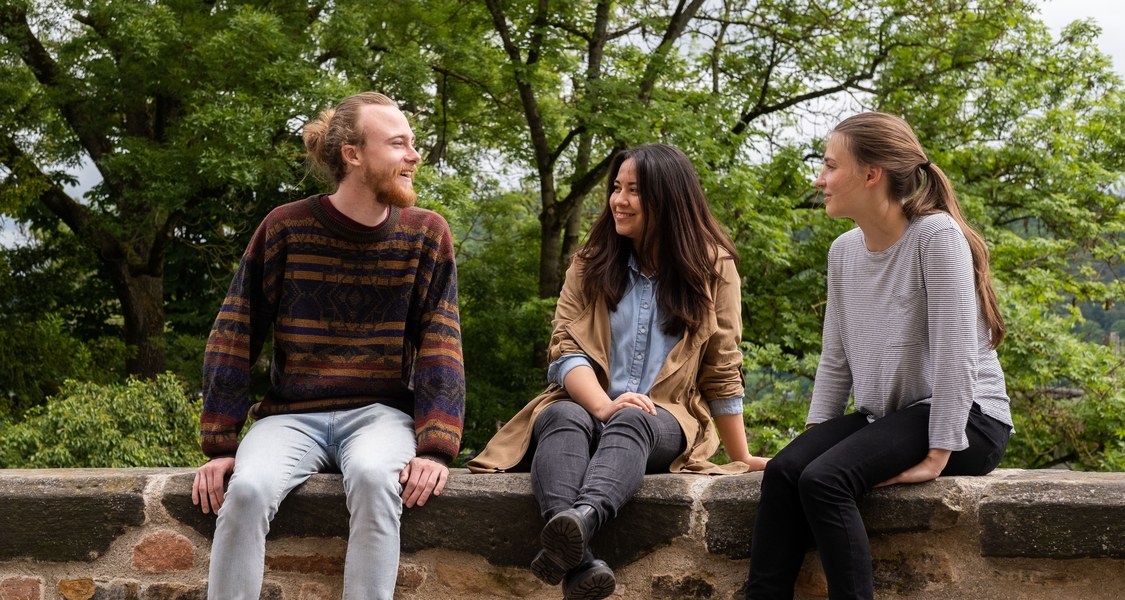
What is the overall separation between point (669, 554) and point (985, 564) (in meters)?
0.71

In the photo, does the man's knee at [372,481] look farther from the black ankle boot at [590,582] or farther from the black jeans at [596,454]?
the black ankle boot at [590,582]

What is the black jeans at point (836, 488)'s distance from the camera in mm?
2344

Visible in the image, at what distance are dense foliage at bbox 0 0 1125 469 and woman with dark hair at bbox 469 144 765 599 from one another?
5160 mm

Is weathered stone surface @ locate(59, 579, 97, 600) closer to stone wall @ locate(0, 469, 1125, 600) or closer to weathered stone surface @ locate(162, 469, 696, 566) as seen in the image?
stone wall @ locate(0, 469, 1125, 600)

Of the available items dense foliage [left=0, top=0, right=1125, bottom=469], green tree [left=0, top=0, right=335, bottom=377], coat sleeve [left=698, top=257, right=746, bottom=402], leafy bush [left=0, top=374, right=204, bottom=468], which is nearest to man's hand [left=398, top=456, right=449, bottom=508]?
coat sleeve [left=698, top=257, right=746, bottom=402]

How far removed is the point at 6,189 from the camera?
33.9 ft

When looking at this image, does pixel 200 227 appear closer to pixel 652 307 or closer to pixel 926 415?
pixel 652 307

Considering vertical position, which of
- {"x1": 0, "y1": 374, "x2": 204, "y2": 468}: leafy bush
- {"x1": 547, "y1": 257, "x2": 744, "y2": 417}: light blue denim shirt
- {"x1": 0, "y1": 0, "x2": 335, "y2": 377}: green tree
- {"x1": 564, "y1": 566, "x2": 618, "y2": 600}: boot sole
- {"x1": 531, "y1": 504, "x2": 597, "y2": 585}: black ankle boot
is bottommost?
{"x1": 0, "y1": 374, "x2": 204, "y2": 468}: leafy bush

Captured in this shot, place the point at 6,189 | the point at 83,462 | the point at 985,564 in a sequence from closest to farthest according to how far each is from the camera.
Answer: the point at 985,564 < the point at 83,462 < the point at 6,189

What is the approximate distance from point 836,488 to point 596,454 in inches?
22.3

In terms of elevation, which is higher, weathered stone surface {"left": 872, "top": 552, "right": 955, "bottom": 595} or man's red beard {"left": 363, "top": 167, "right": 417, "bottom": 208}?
man's red beard {"left": 363, "top": 167, "right": 417, "bottom": 208}

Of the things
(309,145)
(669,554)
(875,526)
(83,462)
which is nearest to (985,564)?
(875,526)

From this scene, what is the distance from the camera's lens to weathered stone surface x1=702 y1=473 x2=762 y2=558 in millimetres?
2594

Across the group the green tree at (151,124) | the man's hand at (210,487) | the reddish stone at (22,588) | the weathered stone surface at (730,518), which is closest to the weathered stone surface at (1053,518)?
the weathered stone surface at (730,518)
